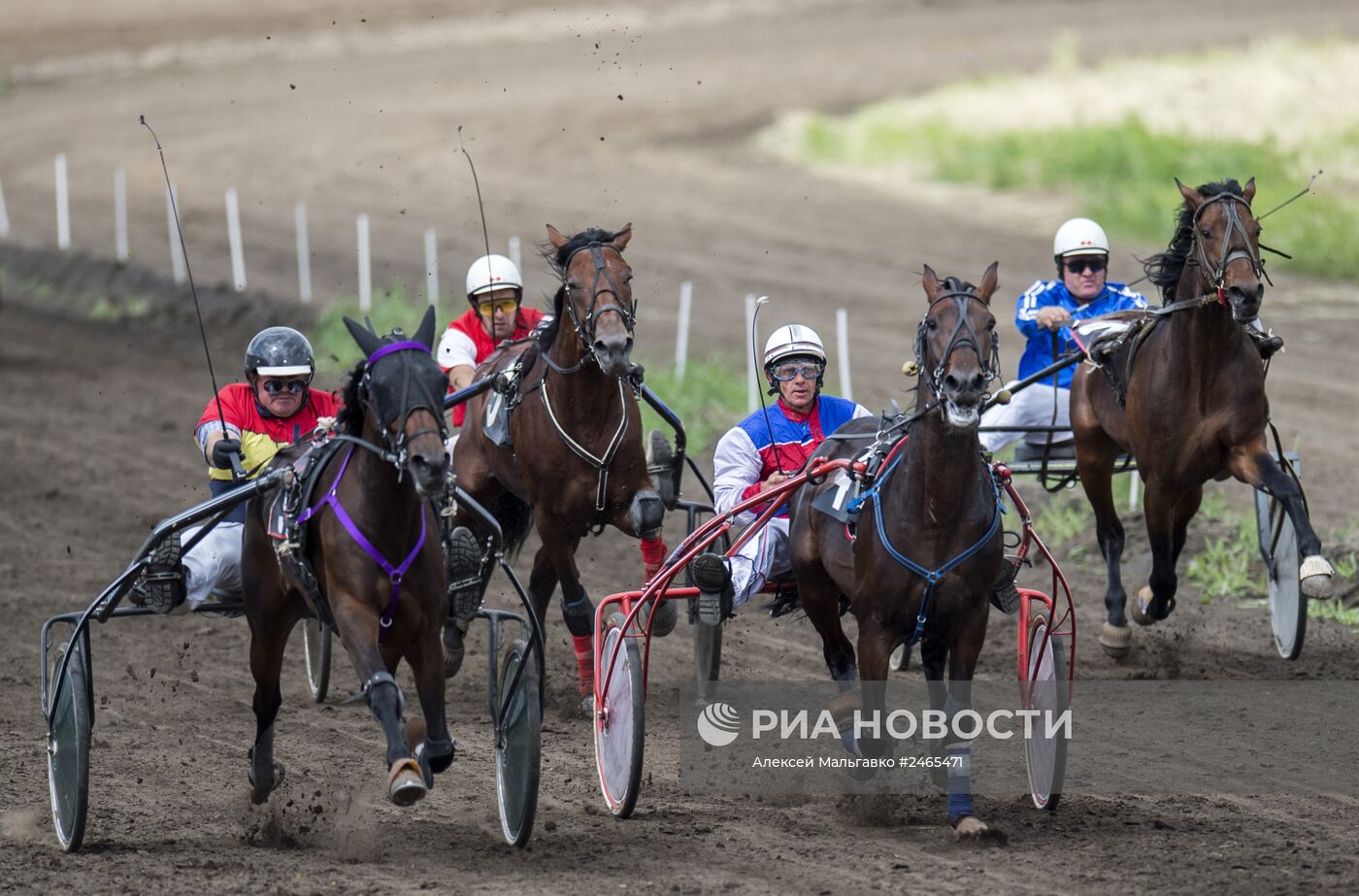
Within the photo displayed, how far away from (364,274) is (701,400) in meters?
4.93

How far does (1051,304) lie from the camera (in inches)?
401

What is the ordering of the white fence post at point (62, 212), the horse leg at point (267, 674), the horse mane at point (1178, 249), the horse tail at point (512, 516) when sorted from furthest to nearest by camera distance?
1. the white fence post at point (62, 212)
2. the horse tail at point (512, 516)
3. the horse mane at point (1178, 249)
4. the horse leg at point (267, 674)

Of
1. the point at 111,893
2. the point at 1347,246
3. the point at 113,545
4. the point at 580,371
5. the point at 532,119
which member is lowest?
the point at 111,893

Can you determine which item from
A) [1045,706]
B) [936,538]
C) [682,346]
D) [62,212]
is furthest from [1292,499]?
[62,212]

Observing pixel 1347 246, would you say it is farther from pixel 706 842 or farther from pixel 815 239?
pixel 706 842

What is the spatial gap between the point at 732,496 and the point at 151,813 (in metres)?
2.68

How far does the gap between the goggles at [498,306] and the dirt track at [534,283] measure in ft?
6.30

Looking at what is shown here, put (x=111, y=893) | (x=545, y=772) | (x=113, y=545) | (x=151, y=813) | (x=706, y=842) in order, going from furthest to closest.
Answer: (x=113, y=545), (x=545, y=772), (x=151, y=813), (x=706, y=842), (x=111, y=893)

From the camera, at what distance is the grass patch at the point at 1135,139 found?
20.0 metres

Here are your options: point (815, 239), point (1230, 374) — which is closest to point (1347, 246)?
point (815, 239)

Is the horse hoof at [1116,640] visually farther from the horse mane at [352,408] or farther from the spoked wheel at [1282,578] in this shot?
the horse mane at [352,408]

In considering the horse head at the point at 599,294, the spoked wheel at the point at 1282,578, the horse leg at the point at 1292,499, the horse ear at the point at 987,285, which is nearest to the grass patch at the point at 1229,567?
the spoked wheel at the point at 1282,578

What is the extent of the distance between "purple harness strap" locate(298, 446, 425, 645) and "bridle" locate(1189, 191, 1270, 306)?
3.89m

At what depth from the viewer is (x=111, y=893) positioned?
616 centimetres
